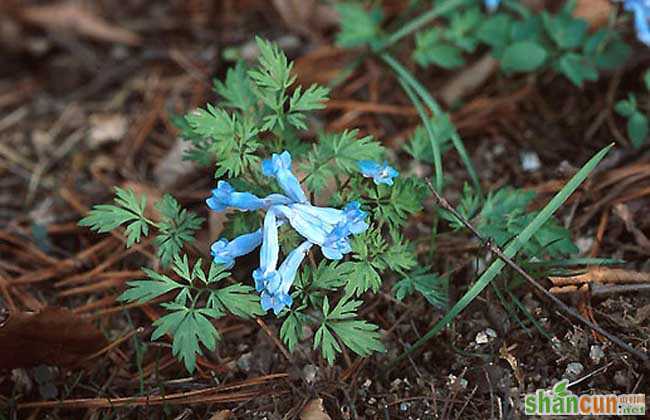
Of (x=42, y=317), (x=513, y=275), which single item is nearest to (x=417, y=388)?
(x=513, y=275)

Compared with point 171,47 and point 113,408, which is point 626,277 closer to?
point 113,408

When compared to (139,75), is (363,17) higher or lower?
higher

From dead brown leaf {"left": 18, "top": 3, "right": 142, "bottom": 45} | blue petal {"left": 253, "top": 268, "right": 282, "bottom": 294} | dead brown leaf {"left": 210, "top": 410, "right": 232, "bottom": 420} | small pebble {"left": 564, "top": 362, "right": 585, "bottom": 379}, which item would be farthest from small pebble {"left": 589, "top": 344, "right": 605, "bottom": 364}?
dead brown leaf {"left": 18, "top": 3, "right": 142, "bottom": 45}

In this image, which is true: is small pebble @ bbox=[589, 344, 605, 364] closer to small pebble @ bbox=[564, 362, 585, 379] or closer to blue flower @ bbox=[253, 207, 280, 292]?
small pebble @ bbox=[564, 362, 585, 379]

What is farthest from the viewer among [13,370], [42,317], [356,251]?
[13,370]

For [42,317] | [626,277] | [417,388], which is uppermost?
[42,317]

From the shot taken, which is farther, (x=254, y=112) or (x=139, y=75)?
(x=139, y=75)

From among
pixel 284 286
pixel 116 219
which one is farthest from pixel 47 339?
pixel 284 286
